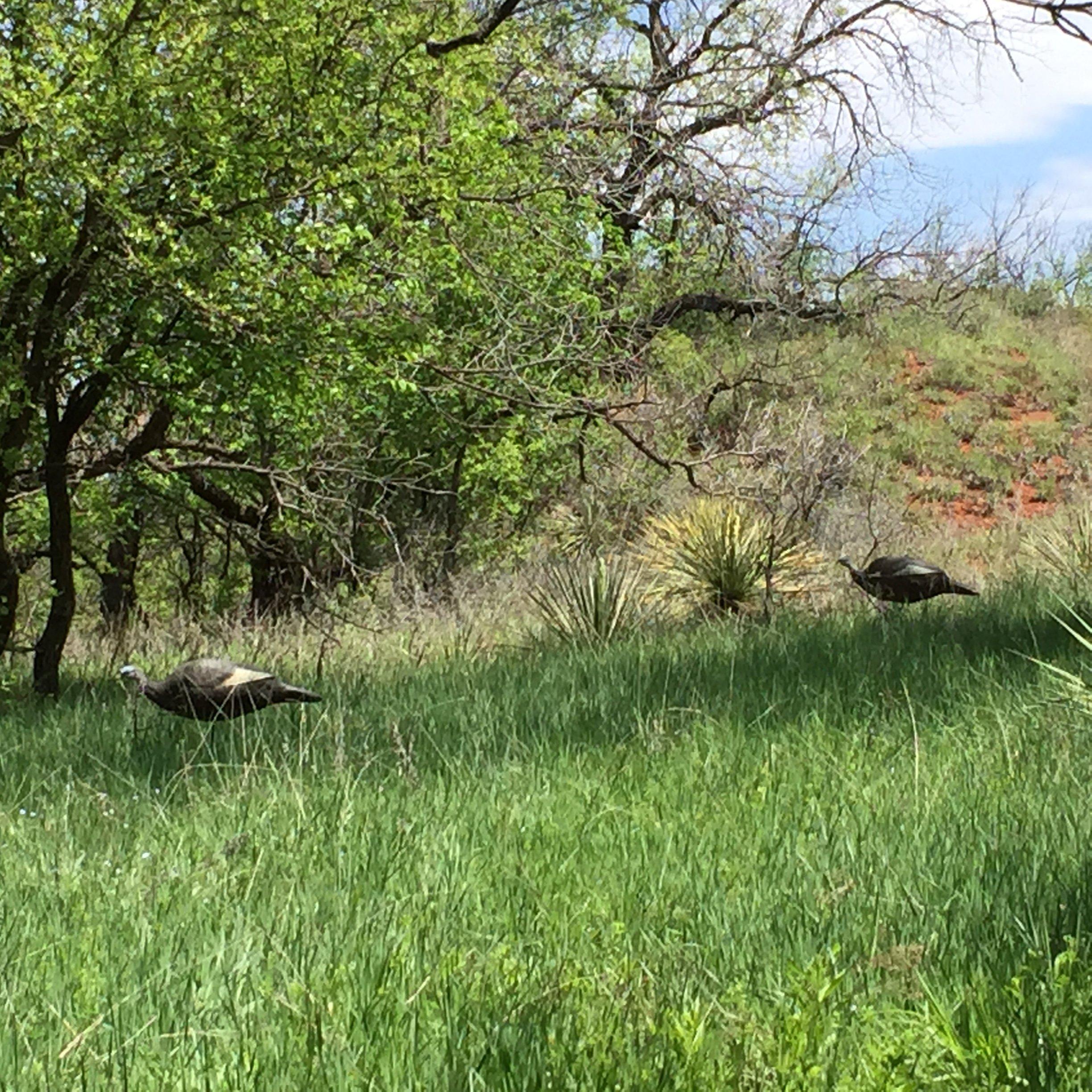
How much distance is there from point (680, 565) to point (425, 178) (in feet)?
13.2

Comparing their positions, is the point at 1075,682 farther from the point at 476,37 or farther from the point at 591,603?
the point at 476,37

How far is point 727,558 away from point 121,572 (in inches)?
361

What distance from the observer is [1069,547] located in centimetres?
1045

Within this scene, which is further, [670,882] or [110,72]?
[110,72]

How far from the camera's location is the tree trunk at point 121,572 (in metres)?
13.8

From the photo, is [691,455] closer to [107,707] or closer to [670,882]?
[107,707]

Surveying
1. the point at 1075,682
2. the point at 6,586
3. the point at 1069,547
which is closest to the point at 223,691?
the point at 1075,682

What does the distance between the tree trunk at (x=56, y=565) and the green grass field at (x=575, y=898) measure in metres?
3.79

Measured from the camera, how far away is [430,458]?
48.4 ft

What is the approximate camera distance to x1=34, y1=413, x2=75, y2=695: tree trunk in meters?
8.76

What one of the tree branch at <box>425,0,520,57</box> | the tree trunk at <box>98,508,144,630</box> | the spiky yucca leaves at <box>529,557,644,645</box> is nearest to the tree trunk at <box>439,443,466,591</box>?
the tree trunk at <box>98,508,144,630</box>

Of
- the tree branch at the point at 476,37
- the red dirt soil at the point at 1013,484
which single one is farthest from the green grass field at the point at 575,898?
the red dirt soil at the point at 1013,484

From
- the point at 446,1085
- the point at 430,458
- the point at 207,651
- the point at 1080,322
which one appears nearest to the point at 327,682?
the point at 207,651

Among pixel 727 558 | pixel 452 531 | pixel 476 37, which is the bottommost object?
pixel 452 531
